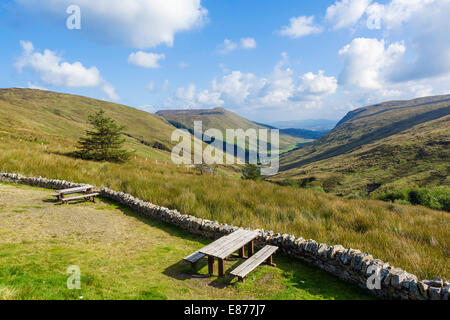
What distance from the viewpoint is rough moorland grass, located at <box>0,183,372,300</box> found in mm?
4666

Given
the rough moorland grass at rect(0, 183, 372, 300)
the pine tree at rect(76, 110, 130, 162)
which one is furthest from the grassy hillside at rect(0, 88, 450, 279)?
the pine tree at rect(76, 110, 130, 162)

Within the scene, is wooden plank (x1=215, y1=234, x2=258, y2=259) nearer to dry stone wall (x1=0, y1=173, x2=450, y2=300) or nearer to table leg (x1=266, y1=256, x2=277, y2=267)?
table leg (x1=266, y1=256, x2=277, y2=267)

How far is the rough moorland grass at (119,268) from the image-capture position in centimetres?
467

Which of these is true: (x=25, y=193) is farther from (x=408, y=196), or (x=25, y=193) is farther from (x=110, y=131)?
(x=408, y=196)

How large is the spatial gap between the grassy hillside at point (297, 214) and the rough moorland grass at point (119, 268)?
1.66m

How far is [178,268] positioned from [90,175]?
1219cm

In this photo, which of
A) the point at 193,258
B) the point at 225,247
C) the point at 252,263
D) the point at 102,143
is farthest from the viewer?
the point at 102,143

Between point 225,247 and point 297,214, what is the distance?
4588 mm

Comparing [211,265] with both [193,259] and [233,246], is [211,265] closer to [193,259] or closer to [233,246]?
[193,259]

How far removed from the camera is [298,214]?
970 centimetres

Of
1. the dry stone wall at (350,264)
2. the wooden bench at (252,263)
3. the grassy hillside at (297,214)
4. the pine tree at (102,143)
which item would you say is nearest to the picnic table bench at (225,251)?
the wooden bench at (252,263)

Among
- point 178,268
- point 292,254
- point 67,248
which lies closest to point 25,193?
point 67,248

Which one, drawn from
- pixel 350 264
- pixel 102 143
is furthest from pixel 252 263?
pixel 102 143

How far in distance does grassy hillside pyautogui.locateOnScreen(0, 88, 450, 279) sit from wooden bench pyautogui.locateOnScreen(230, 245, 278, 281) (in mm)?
1902
